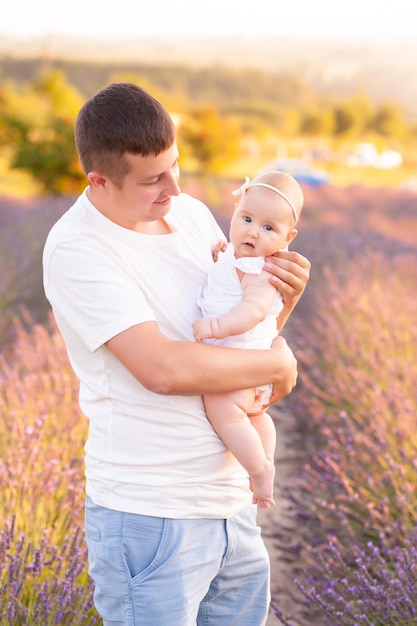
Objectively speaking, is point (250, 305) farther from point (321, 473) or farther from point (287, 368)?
point (321, 473)

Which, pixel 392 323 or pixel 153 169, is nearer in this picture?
pixel 153 169

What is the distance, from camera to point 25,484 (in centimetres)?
248

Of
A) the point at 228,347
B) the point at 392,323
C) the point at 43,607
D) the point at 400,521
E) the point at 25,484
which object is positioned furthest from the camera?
the point at 392,323

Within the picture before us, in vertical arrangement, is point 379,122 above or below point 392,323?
below

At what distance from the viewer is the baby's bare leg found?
1.57m

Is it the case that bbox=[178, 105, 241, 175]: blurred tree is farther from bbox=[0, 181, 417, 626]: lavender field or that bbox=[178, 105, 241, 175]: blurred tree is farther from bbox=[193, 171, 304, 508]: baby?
bbox=[193, 171, 304, 508]: baby

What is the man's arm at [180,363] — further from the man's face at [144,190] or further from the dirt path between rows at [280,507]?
the dirt path between rows at [280,507]

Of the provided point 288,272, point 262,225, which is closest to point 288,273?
point 288,272

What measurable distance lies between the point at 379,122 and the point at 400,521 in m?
58.7

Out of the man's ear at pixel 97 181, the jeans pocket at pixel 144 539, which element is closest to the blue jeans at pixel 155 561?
the jeans pocket at pixel 144 539

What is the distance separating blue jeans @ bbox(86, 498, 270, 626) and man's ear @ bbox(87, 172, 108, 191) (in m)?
0.61

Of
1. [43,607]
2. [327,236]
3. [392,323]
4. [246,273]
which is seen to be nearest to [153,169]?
[246,273]

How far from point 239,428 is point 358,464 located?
6.06ft

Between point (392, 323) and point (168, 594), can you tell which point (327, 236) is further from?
point (168, 594)
